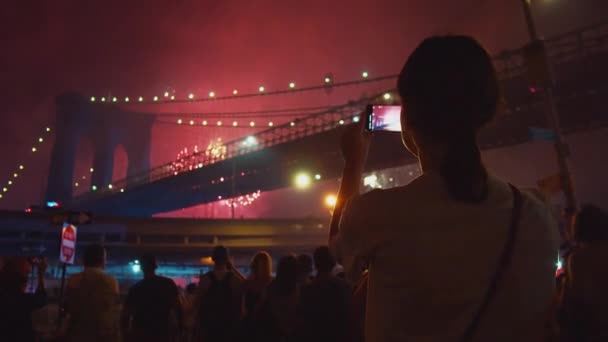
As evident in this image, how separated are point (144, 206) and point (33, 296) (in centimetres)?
6009

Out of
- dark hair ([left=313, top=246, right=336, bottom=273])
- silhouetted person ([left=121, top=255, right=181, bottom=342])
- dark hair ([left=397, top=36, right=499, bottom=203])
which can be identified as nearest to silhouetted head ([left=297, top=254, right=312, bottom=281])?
dark hair ([left=313, top=246, right=336, bottom=273])

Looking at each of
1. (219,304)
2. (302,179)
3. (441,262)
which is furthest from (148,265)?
(302,179)

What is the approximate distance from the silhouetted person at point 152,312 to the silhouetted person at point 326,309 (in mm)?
2214

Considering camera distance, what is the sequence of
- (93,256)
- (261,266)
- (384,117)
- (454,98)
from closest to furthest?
(454,98) → (384,117) → (261,266) → (93,256)

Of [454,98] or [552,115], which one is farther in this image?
[552,115]

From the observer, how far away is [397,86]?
4.66ft

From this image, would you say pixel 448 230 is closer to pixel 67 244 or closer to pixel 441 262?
pixel 441 262

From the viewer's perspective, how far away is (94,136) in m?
69.6

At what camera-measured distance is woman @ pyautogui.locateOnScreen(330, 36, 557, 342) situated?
1.20 m

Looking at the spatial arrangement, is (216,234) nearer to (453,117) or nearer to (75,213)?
(75,213)

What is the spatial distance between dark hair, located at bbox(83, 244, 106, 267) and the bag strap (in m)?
6.18

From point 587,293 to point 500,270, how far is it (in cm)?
216

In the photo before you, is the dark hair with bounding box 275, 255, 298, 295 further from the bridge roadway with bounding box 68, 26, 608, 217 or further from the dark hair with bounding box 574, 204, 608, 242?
the bridge roadway with bounding box 68, 26, 608, 217

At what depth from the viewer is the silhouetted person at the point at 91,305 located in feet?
19.7
